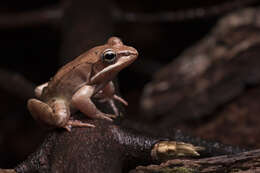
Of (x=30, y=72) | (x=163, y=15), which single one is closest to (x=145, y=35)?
(x=163, y=15)

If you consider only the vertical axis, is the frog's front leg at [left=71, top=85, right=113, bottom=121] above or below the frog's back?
below

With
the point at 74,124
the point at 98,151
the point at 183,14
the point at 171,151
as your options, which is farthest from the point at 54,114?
the point at 183,14

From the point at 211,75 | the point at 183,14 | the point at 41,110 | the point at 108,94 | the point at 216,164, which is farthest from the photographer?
the point at 183,14

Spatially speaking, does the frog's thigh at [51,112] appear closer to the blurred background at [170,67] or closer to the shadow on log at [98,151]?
the shadow on log at [98,151]

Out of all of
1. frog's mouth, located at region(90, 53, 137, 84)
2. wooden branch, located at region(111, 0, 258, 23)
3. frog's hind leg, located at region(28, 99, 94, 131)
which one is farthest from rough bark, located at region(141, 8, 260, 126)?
frog's hind leg, located at region(28, 99, 94, 131)

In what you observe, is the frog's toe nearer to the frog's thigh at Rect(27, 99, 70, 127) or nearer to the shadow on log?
the frog's thigh at Rect(27, 99, 70, 127)

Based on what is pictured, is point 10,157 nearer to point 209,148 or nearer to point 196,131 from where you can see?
point 196,131

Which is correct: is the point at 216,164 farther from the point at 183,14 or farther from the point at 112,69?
the point at 183,14
